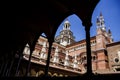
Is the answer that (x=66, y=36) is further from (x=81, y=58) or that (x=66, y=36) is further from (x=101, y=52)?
(x=101, y=52)

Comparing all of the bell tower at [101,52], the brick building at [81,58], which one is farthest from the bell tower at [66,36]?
the bell tower at [101,52]

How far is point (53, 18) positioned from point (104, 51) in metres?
23.8

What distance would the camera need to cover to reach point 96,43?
33.6 metres

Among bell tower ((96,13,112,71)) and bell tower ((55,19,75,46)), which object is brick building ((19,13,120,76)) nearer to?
bell tower ((96,13,112,71))

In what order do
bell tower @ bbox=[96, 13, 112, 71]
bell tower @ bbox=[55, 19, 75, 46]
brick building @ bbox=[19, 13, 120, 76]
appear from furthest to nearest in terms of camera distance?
bell tower @ bbox=[55, 19, 75, 46] < bell tower @ bbox=[96, 13, 112, 71] < brick building @ bbox=[19, 13, 120, 76]

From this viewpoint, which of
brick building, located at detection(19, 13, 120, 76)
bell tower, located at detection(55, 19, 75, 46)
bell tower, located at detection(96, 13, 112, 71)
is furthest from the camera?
bell tower, located at detection(55, 19, 75, 46)

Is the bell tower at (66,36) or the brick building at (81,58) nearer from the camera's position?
the brick building at (81,58)

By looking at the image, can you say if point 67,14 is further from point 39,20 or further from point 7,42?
point 7,42

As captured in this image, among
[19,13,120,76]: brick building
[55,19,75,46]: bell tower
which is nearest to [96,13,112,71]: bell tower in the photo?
[19,13,120,76]: brick building

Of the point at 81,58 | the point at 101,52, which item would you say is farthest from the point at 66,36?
the point at 101,52

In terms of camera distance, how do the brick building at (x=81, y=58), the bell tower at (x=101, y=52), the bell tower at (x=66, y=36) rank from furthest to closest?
the bell tower at (x=66, y=36)
the bell tower at (x=101, y=52)
the brick building at (x=81, y=58)

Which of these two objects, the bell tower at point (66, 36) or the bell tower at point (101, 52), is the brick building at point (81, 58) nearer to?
the bell tower at point (101, 52)

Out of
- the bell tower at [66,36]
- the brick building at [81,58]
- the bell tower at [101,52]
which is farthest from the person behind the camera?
the bell tower at [66,36]

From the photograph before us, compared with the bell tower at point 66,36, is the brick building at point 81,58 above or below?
below
